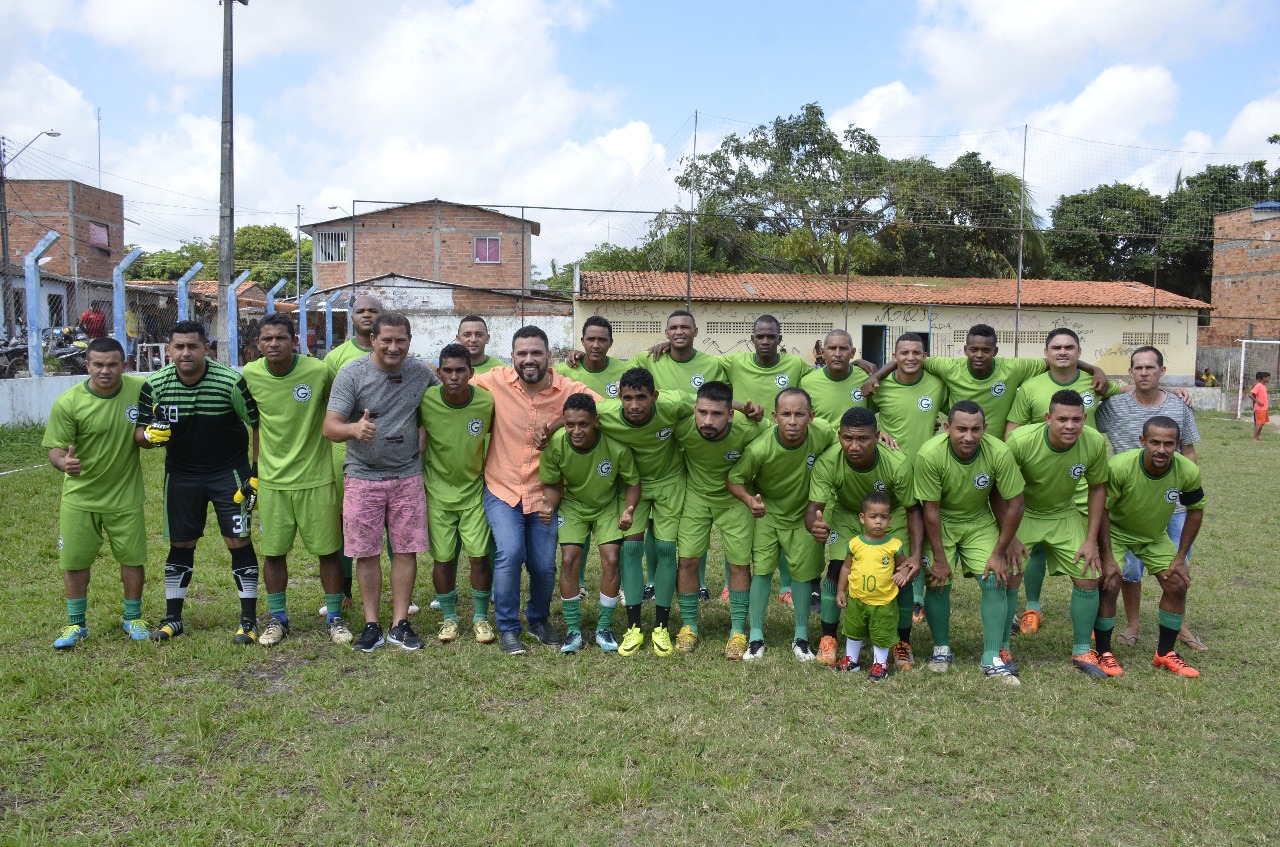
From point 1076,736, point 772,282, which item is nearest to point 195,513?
point 1076,736

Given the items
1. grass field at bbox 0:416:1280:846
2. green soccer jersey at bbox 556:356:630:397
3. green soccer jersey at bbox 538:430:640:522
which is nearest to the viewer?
grass field at bbox 0:416:1280:846

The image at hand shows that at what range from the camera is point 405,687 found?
4.88 m

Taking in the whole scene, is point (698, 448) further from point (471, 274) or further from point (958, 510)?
point (471, 274)

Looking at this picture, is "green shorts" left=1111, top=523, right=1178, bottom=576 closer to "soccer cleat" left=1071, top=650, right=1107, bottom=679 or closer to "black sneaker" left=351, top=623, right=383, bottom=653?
"soccer cleat" left=1071, top=650, right=1107, bottom=679

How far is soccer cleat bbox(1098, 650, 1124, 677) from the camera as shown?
17.1ft

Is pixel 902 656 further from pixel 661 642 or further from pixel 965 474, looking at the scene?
pixel 661 642

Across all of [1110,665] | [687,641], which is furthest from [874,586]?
[1110,665]

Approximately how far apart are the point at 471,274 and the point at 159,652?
23486mm

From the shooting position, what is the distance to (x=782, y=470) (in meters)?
5.50

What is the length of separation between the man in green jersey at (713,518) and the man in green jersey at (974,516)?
3.49 feet

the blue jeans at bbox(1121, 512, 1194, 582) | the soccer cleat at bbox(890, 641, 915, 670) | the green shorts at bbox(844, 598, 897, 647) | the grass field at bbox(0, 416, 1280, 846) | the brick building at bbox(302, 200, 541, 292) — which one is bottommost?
the grass field at bbox(0, 416, 1280, 846)

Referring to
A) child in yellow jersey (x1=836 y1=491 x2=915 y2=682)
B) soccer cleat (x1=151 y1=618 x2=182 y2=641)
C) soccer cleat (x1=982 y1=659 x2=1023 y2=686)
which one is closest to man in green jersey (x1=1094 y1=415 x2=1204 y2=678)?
soccer cleat (x1=982 y1=659 x2=1023 y2=686)

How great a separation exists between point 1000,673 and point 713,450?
2035 millimetres

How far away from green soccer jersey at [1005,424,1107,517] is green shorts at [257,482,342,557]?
4.09m
